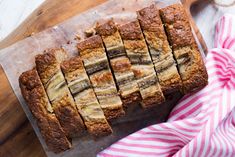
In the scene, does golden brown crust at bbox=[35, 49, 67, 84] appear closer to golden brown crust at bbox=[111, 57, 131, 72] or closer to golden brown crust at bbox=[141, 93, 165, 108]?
golden brown crust at bbox=[111, 57, 131, 72]

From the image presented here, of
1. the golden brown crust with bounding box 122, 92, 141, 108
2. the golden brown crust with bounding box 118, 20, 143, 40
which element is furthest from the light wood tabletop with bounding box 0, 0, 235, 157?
the golden brown crust with bounding box 122, 92, 141, 108

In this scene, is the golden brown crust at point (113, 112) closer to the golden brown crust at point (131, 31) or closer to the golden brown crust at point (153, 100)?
the golden brown crust at point (153, 100)

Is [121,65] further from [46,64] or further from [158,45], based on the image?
[46,64]

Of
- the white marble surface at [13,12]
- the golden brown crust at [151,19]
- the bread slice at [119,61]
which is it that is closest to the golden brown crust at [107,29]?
the bread slice at [119,61]

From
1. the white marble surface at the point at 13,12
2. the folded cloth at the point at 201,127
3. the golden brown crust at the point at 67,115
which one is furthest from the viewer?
the white marble surface at the point at 13,12

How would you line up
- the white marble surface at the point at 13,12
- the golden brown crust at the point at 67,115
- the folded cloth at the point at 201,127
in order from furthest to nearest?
1. the white marble surface at the point at 13,12
2. the folded cloth at the point at 201,127
3. the golden brown crust at the point at 67,115

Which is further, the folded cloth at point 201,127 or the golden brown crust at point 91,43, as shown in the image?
the folded cloth at point 201,127

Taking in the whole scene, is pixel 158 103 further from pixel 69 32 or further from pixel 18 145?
pixel 18 145
